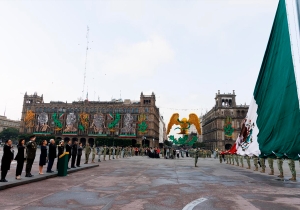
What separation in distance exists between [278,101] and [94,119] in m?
79.2

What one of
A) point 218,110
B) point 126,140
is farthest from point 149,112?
point 218,110

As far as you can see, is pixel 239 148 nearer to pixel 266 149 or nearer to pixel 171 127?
pixel 266 149

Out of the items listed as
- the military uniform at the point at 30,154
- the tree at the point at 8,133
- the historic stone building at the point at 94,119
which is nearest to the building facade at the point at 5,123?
the tree at the point at 8,133

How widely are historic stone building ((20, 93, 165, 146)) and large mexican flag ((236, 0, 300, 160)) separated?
72694 millimetres

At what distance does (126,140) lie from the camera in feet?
256

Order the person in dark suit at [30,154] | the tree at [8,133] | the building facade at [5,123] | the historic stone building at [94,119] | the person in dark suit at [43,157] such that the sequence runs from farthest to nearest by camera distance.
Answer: the building facade at [5,123]
the tree at [8,133]
the historic stone building at [94,119]
the person in dark suit at [43,157]
the person in dark suit at [30,154]

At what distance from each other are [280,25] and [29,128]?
322 feet

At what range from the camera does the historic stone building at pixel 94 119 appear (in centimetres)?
8362

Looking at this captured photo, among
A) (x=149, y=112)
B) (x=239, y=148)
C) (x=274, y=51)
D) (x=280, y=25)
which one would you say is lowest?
(x=239, y=148)

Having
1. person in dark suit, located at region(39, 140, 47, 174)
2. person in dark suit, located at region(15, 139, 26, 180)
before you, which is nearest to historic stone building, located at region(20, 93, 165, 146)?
person in dark suit, located at region(39, 140, 47, 174)

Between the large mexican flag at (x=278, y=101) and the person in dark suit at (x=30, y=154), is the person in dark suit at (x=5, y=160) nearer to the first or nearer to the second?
the person in dark suit at (x=30, y=154)

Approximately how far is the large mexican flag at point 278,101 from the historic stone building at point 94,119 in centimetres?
7269

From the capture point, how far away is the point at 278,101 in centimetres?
833

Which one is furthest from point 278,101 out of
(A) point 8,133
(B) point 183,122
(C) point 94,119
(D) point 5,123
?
(D) point 5,123
